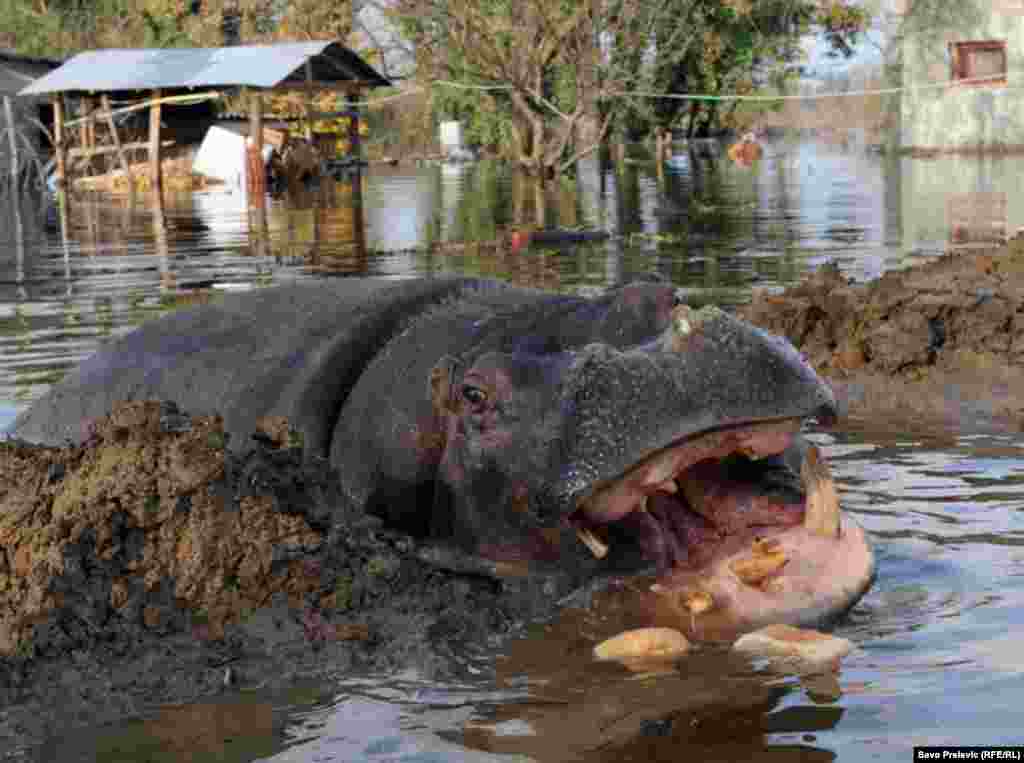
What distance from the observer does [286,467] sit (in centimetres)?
376

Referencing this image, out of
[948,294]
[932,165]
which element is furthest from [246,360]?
[932,165]

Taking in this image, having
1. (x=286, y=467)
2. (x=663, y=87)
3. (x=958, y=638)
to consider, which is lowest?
(x=958, y=638)

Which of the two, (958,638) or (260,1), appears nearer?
Answer: (958,638)

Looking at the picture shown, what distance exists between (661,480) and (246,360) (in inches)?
70.5

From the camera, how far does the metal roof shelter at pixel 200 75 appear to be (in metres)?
29.8

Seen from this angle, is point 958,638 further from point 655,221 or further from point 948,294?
point 655,221

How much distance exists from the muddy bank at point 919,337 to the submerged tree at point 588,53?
21.8 m

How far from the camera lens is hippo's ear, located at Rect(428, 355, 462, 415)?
3.68 m

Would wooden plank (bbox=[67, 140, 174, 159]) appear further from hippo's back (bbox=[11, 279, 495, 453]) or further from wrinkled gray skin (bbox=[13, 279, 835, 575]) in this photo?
wrinkled gray skin (bbox=[13, 279, 835, 575])

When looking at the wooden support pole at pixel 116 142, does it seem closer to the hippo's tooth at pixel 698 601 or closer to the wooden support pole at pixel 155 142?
the wooden support pole at pixel 155 142

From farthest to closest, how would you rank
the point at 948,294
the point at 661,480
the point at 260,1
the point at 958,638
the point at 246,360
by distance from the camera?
the point at 260,1
the point at 948,294
the point at 246,360
the point at 958,638
the point at 661,480

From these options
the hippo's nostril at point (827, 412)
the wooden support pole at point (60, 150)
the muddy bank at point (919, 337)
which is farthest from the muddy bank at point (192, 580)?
the wooden support pole at point (60, 150)

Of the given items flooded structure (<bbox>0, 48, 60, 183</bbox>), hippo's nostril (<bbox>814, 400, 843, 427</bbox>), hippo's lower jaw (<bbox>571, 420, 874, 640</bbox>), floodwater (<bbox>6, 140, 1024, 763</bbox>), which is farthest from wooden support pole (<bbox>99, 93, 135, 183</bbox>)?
hippo's nostril (<bbox>814, 400, 843, 427</bbox>)

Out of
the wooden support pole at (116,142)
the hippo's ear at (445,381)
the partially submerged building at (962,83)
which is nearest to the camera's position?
the hippo's ear at (445,381)
